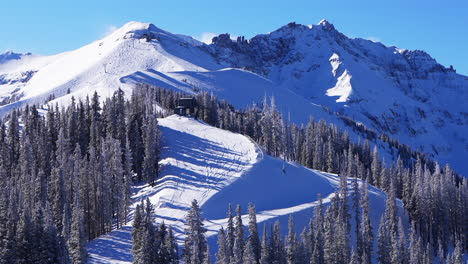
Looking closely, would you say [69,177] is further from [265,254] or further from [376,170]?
[376,170]

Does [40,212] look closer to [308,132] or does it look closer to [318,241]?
[318,241]

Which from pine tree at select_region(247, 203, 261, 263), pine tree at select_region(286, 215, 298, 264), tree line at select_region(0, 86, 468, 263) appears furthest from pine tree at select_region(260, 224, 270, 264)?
tree line at select_region(0, 86, 468, 263)

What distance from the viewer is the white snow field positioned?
288 feet

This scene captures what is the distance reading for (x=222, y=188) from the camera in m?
99.7

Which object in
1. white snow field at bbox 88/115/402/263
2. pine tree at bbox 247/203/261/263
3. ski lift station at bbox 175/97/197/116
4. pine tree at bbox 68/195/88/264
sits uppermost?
ski lift station at bbox 175/97/197/116

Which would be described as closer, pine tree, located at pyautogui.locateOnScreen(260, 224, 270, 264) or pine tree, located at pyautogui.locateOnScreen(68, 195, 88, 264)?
pine tree, located at pyautogui.locateOnScreen(68, 195, 88, 264)

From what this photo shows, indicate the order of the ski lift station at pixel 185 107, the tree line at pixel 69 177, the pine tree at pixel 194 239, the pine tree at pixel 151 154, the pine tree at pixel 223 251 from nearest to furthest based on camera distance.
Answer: the tree line at pixel 69 177 < the pine tree at pixel 223 251 < the pine tree at pixel 194 239 < the pine tree at pixel 151 154 < the ski lift station at pixel 185 107

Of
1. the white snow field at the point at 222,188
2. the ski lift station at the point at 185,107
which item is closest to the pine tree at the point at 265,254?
the white snow field at the point at 222,188

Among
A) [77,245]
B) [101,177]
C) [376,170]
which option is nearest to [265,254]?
[77,245]

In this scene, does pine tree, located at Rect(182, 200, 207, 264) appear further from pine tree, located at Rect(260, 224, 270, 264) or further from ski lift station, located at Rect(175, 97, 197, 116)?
ski lift station, located at Rect(175, 97, 197, 116)

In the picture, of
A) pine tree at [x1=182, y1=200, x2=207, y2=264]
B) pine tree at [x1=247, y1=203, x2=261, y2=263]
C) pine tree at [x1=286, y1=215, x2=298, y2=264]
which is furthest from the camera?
pine tree at [x1=247, y1=203, x2=261, y2=263]

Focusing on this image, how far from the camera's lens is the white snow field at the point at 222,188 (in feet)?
288

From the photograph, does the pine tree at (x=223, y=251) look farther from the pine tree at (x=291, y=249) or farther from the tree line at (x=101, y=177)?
the pine tree at (x=291, y=249)

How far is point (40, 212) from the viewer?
65.2 metres
